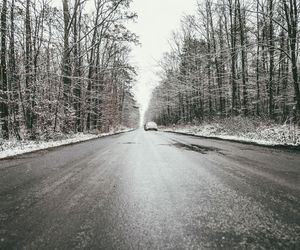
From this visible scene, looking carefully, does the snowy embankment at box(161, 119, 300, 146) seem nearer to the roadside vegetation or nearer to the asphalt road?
the roadside vegetation

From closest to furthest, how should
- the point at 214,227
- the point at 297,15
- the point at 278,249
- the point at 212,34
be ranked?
the point at 278,249
the point at 214,227
the point at 297,15
the point at 212,34

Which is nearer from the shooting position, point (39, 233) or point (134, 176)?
point (39, 233)

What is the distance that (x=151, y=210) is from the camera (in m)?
3.01

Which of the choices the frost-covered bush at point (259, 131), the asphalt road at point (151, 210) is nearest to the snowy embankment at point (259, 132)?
the frost-covered bush at point (259, 131)

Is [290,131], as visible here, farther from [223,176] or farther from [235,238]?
[235,238]

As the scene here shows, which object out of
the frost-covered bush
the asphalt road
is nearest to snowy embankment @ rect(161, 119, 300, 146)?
the frost-covered bush

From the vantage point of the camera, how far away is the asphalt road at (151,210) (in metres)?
2.21

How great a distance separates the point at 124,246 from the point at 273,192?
2.59 meters

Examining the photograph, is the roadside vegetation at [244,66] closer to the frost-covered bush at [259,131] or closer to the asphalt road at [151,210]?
the frost-covered bush at [259,131]

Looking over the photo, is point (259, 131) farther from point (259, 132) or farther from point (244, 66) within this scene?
point (244, 66)

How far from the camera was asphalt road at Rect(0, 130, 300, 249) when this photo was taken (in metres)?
2.21

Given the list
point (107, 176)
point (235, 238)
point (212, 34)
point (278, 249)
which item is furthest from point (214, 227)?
point (212, 34)

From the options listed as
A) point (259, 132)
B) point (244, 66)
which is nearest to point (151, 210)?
point (259, 132)

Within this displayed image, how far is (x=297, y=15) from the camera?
591 inches
